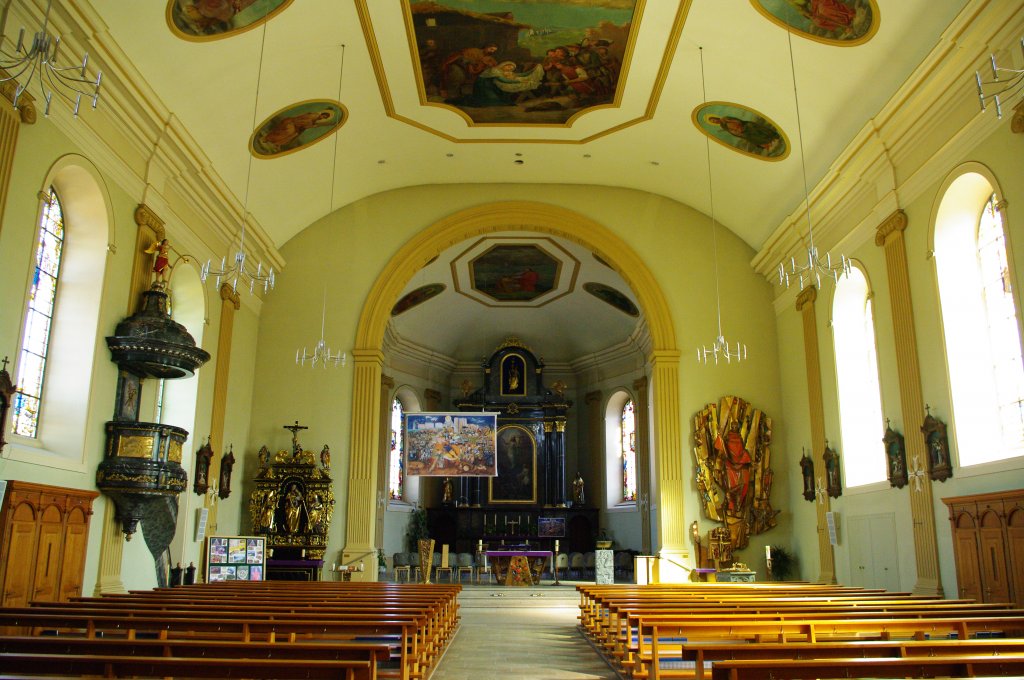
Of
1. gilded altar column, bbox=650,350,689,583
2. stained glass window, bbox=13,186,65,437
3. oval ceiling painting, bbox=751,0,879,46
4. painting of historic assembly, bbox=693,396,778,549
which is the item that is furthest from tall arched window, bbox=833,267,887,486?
stained glass window, bbox=13,186,65,437

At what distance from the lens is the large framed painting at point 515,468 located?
23019mm

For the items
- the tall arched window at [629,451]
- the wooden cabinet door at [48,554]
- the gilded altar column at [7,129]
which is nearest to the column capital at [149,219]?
the gilded altar column at [7,129]

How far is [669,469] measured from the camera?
49.4 feet

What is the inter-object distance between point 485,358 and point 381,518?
21.7 feet

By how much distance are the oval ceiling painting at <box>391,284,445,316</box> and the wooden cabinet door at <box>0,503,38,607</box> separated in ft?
41.9

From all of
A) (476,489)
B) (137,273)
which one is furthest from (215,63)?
(476,489)

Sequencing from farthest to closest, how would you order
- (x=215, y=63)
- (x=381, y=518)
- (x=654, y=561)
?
(x=381, y=518) → (x=654, y=561) → (x=215, y=63)

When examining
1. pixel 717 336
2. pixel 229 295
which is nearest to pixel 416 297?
pixel 229 295

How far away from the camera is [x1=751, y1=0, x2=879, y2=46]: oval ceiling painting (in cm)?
954

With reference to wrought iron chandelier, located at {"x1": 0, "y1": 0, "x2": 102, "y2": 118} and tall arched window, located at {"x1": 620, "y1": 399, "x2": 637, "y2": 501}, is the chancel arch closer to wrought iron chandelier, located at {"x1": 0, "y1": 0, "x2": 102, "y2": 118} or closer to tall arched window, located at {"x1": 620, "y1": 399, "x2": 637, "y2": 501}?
tall arched window, located at {"x1": 620, "y1": 399, "x2": 637, "y2": 501}

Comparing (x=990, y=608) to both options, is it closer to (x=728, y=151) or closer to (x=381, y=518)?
(x=728, y=151)

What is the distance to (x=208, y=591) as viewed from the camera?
8.77 m

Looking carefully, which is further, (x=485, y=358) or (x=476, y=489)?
(x=485, y=358)

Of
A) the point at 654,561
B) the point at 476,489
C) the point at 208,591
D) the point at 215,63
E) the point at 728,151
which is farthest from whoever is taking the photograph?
the point at 476,489
